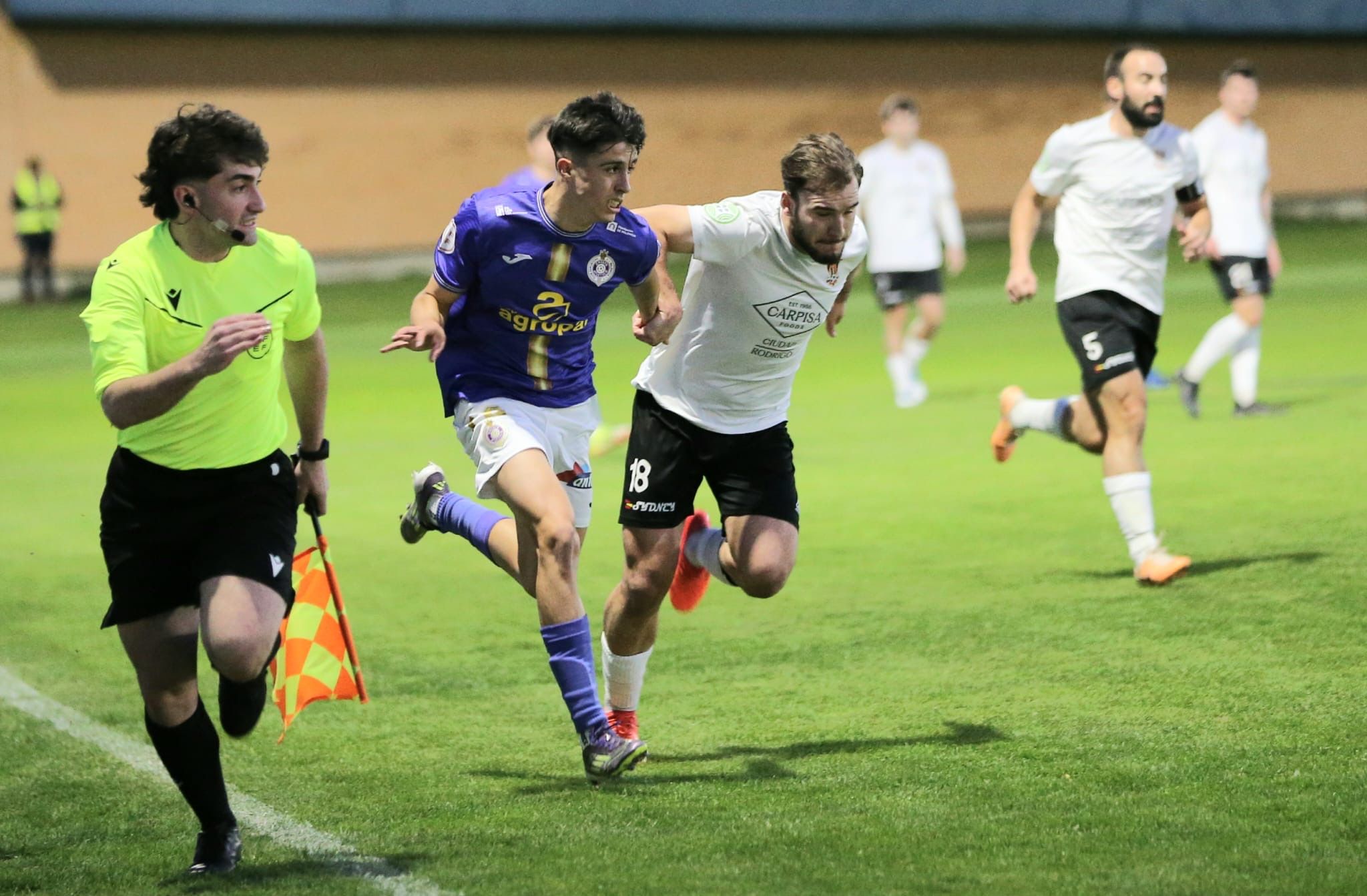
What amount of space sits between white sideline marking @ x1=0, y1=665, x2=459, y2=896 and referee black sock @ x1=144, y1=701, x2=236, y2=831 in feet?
0.94

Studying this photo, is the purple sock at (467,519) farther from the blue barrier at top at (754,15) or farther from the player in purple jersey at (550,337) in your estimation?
the blue barrier at top at (754,15)

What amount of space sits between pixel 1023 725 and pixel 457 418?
2202mm

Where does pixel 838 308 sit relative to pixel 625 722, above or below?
above

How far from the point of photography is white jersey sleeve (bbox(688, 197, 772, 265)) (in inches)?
239

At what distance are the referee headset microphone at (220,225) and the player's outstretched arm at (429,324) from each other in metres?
0.63

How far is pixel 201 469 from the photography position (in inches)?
199

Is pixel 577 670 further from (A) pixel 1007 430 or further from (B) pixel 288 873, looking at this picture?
(A) pixel 1007 430

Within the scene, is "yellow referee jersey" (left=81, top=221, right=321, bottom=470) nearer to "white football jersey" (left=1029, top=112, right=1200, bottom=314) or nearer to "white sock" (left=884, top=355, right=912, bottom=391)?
"white football jersey" (left=1029, top=112, right=1200, bottom=314)

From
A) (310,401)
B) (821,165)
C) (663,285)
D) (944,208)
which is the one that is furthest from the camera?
(944,208)

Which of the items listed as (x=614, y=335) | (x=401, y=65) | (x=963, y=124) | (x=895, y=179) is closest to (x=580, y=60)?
(x=401, y=65)

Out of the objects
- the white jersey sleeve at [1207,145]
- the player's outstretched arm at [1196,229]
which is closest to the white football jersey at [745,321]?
the player's outstretched arm at [1196,229]

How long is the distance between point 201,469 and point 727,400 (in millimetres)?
2047

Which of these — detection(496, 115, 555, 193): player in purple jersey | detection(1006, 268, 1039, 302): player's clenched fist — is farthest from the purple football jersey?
detection(496, 115, 555, 193): player in purple jersey

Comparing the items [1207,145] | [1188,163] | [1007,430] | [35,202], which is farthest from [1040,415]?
[35,202]
